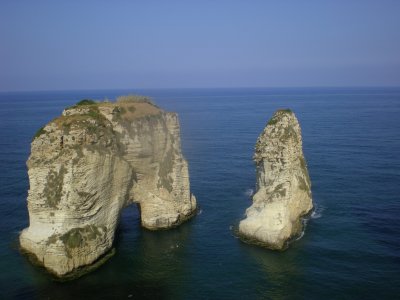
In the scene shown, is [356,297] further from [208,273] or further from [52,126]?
[52,126]

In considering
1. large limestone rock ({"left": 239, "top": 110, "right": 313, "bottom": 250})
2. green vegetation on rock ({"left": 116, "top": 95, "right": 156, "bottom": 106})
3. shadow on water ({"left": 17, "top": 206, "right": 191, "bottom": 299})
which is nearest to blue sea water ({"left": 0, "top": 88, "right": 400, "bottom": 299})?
shadow on water ({"left": 17, "top": 206, "right": 191, "bottom": 299})

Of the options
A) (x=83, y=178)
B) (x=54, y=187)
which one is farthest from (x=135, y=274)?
(x=54, y=187)

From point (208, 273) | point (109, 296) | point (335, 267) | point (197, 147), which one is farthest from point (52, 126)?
point (197, 147)

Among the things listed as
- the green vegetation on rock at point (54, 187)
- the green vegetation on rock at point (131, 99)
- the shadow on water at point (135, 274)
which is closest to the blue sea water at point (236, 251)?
the shadow on water at point (135, 274)

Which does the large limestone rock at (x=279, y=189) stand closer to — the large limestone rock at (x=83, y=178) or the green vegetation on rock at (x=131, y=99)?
the large limestone rock at (x=83, y=178)

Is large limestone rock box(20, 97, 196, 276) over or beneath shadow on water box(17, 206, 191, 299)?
over

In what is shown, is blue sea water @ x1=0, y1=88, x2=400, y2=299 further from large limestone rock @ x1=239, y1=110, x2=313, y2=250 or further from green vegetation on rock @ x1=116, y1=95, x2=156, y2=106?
green vegetation on rock @ x1=116, y1=95, x2=156, y2=106
